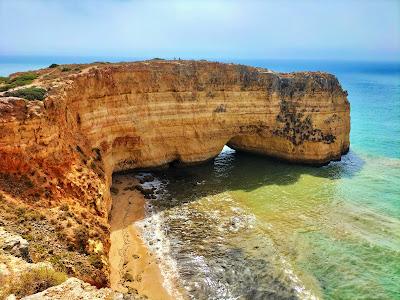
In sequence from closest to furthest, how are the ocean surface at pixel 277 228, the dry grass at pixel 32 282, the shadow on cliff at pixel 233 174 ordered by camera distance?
the dry grass at pixel 32 282, the ocean surface at pixel 277 228, the shadow on cliff at pixel 233 174

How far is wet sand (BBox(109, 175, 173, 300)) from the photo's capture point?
62.5 ft

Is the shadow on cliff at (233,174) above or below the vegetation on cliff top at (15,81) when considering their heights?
below

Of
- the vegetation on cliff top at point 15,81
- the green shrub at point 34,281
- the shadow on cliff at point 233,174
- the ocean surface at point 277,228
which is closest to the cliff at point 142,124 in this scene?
the vegetation on cliff top at point 15,81

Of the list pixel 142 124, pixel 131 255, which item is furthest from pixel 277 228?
pixel 142 124

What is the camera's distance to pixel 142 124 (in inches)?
1284

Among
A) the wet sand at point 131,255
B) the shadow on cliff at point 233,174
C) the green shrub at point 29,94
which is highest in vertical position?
the green shrub at point 29,94

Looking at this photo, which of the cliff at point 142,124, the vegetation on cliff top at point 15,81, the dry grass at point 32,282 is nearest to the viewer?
the dry grass at point 32,282

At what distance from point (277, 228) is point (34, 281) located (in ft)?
55.6

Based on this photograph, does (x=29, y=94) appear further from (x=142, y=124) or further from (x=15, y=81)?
(x=142, y=124)

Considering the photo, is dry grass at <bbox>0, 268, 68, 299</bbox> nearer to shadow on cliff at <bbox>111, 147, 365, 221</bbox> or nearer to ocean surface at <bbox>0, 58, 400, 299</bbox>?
ocean surface at <bbox>0, 58, 400, 299</bbox>

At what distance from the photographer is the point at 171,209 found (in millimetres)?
27656

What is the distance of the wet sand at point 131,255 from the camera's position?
62.5 feet

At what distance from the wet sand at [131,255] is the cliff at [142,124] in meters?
1.55

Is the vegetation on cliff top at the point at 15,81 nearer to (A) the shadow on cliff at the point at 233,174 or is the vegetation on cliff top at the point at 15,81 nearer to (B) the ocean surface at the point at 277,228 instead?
(A) the shadow on cliff at the point at 233,174
